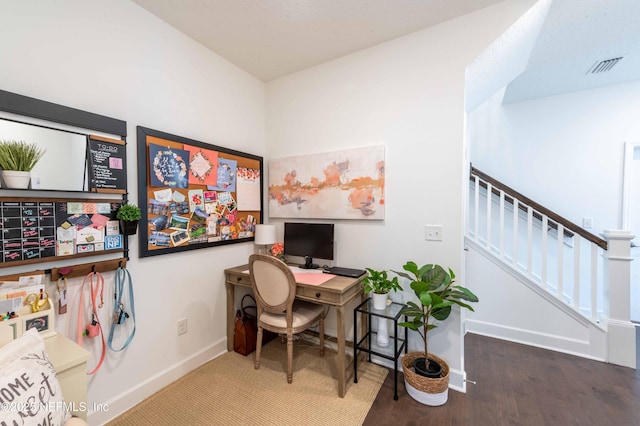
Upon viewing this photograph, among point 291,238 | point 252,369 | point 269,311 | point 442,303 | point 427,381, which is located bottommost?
point 252,369

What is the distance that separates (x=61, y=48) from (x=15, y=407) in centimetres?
170

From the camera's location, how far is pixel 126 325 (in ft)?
5.52

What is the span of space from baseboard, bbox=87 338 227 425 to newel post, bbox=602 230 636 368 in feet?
10.9

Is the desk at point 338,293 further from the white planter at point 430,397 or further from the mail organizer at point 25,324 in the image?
the mail organizer at point 25,324

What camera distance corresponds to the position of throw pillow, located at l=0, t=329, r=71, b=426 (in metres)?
0.78

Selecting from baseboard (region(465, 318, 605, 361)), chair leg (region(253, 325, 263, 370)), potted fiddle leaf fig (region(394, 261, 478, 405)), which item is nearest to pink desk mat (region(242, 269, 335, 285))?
chair leg (region(253, 325, 263, 370))

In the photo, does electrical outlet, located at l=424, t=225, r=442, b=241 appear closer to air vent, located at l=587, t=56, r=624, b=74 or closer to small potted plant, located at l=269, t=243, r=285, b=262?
small potted plant, located at l=269, t=243, r=285, b=262

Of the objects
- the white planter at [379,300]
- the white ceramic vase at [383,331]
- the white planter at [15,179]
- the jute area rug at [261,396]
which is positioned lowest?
the jute area rug at [261,396]

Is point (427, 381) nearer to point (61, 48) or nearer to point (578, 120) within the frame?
point (61, 48)

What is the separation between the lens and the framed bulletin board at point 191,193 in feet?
5.85

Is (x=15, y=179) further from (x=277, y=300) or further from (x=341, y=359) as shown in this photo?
(x=341, y=359)

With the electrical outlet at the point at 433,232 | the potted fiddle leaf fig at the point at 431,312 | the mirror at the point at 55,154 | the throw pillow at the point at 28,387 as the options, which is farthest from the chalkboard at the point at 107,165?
the electrical outlet at the point at 433,232

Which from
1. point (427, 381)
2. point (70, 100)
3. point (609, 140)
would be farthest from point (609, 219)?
point (70, 100)

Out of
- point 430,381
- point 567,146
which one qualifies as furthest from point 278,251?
point 567,146
